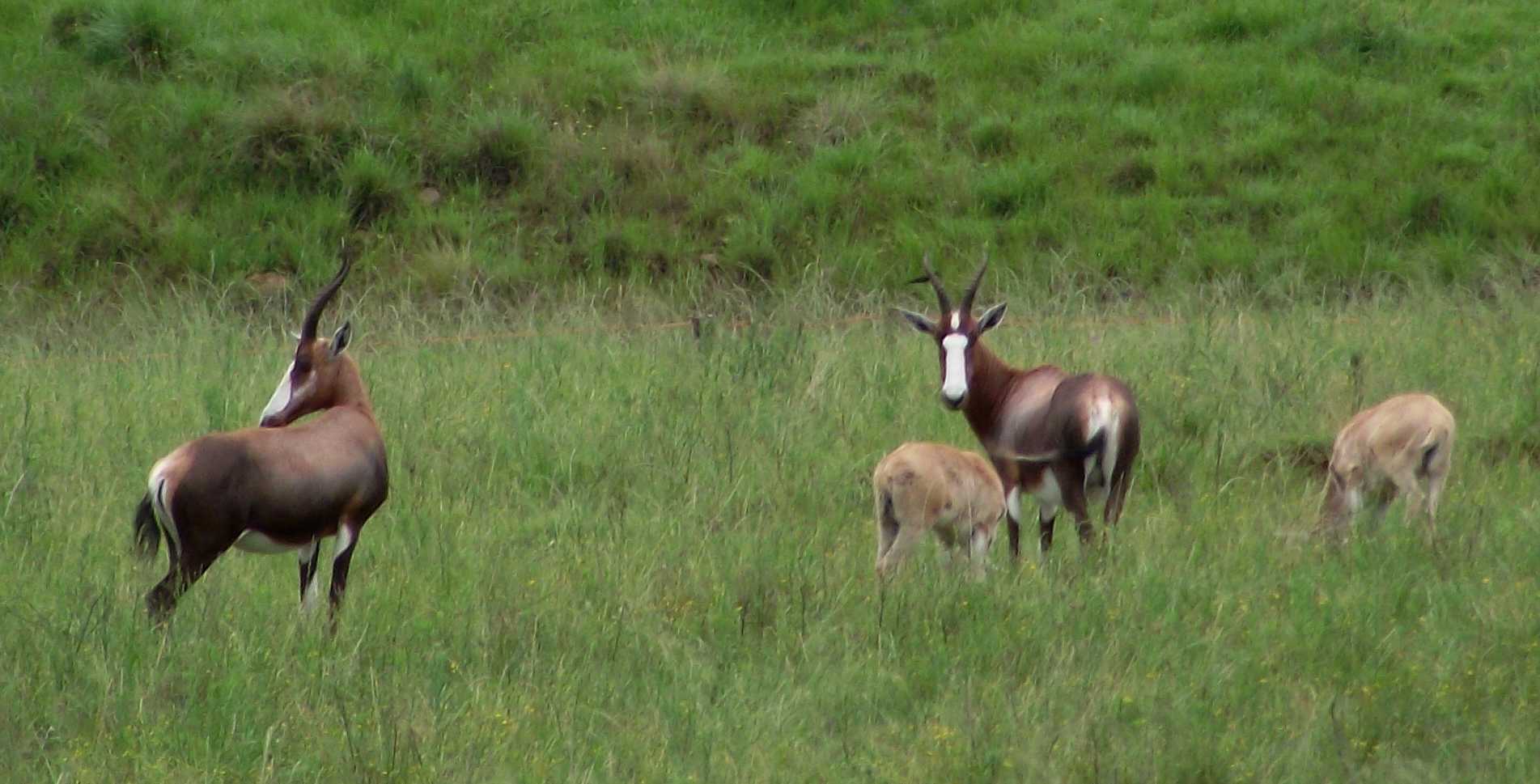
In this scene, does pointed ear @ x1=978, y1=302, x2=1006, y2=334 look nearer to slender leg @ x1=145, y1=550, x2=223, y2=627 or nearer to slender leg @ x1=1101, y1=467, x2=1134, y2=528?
slender leg @ x1=1101, y1=467, x2=1134, y2=528

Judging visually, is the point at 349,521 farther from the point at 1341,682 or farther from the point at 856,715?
the point at 1341,682

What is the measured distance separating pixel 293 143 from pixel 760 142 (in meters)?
4.01

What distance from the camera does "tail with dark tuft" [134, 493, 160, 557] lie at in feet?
20.2

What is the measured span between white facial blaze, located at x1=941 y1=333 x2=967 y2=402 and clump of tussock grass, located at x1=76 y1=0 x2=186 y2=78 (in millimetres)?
10930

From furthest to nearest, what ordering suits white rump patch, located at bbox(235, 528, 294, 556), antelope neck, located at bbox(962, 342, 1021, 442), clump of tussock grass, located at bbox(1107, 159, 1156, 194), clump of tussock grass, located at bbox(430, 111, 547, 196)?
clump of tussock grass, located at bbox(430, 111, 547, 196)
clump of tussock grass, located at bbox(1107, 159, 1156, 194)
antelope neck, located at bbox(962, 342, 1021, 442)
white rump patch, located at bbox(235, 528, 294, 556)

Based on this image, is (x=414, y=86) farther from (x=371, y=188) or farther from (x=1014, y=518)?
(x=1014, y=518)

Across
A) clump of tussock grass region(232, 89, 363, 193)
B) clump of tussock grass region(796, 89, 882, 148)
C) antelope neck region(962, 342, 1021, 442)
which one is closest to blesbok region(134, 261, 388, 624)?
antelope neck region(962, 342, 1021, 442)

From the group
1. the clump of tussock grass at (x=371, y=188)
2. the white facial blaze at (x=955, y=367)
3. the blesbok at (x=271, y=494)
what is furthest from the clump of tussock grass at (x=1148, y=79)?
the blesbok at (x=271, y=494)

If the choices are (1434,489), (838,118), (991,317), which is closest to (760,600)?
(991,317)

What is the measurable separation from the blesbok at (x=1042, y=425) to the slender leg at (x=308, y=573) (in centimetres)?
282

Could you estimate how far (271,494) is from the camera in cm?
620

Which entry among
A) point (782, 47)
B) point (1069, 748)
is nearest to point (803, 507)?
point (1069, 748)

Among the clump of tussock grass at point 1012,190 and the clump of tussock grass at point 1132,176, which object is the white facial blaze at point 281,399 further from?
the clump of tussock grass at point 1132,176

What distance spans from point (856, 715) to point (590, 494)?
3.01m
